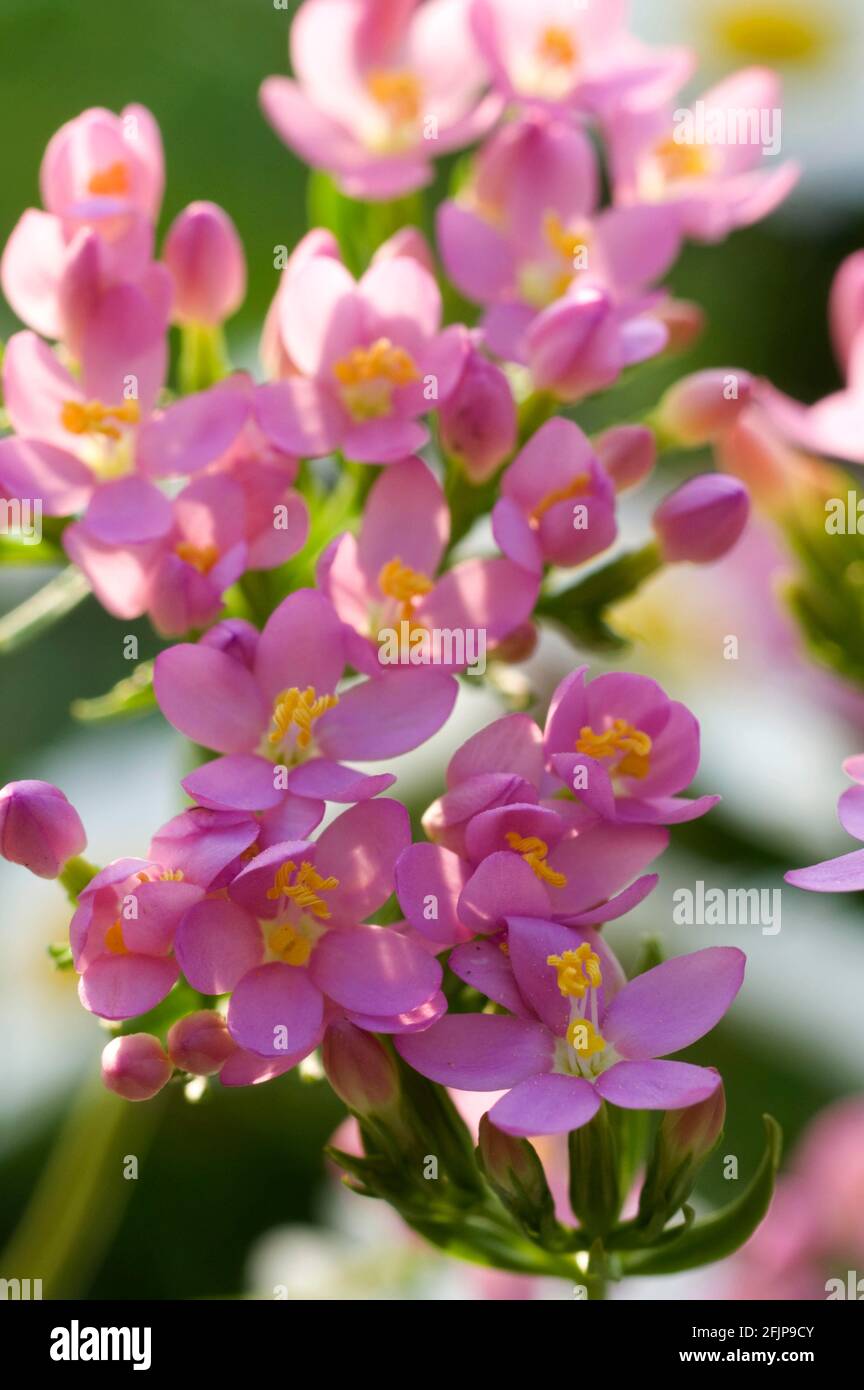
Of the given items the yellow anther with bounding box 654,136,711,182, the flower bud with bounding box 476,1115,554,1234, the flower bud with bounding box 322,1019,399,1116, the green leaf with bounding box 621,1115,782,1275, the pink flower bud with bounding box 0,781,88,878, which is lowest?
the green leaf with bounding box 621,1115,782,1275

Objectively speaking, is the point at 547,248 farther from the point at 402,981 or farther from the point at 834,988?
the point at 834,988

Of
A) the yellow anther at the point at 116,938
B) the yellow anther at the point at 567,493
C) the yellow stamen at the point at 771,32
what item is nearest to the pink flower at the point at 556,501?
the yellow anther at the point at 567,493

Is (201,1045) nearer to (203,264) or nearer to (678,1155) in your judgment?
(678,1155)

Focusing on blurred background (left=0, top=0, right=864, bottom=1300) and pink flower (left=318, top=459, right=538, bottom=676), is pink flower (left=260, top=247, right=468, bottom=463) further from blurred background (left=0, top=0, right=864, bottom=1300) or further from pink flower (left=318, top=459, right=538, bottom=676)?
blurred background (left=0, top=0, right=864, bottom=1300)

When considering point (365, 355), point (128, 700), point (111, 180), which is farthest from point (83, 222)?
point (128, 700)

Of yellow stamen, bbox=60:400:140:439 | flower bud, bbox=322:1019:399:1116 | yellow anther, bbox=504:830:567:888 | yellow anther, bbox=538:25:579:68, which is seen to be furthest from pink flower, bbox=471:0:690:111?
flower bud, bbox=322:1019:399:1116
